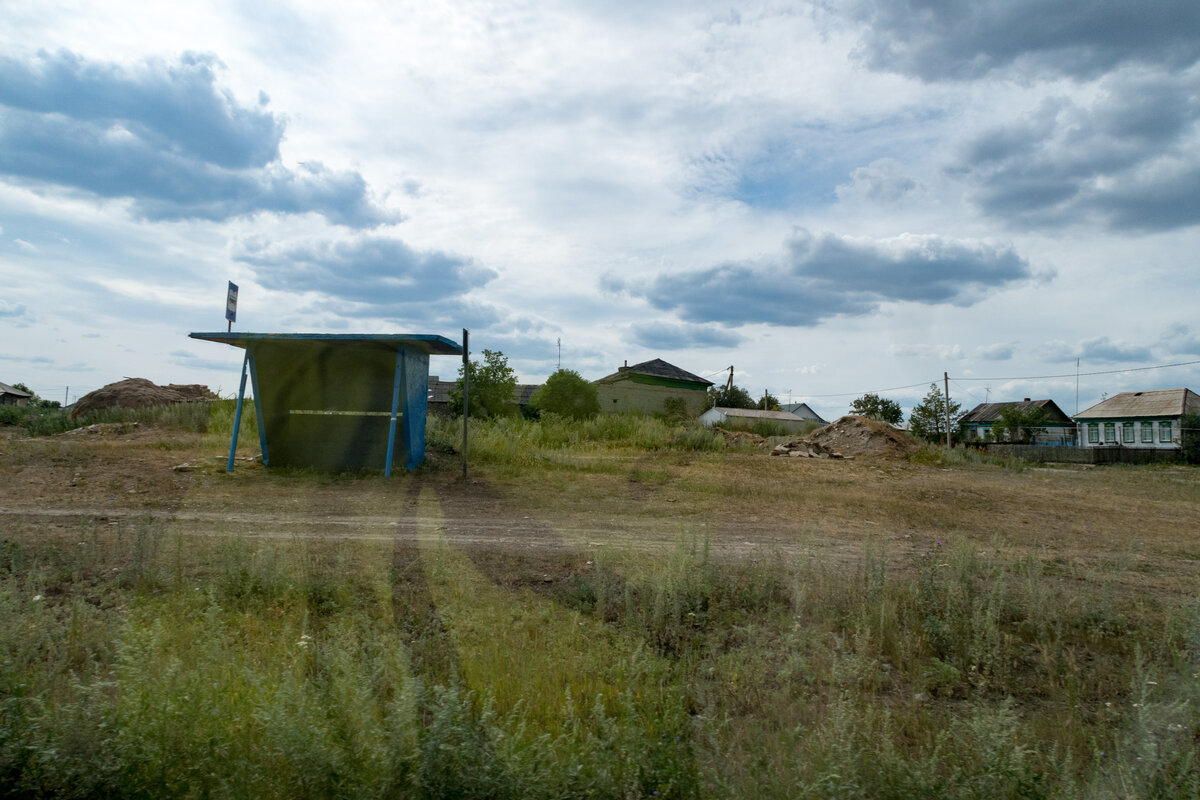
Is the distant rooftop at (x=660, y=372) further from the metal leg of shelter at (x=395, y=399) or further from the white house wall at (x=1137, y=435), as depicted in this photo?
the metal leg of shelter at (x=395, y=399)

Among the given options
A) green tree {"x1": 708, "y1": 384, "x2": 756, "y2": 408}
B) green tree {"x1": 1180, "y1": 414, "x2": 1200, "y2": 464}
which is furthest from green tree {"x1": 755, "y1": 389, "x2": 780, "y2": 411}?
green tree {"x1": 1180, "y1": 414, "x2": 1200, "y2": 464}

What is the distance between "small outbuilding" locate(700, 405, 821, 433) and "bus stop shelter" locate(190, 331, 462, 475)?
30192 mm

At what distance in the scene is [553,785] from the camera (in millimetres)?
2844

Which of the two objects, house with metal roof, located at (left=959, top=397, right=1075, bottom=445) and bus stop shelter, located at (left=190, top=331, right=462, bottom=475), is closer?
bus stop shelter, located at (left=190, top=331, right=462, bottom=475)

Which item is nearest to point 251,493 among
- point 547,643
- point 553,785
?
point 547,643

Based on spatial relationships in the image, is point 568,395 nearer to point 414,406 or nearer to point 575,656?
point 414,406

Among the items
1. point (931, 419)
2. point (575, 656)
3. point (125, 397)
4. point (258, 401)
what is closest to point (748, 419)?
point (931, 419)

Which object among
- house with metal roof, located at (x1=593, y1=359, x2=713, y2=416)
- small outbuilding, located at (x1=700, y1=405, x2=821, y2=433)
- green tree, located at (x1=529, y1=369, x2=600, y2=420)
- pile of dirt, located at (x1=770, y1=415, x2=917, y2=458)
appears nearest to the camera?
pile of dirt, located at (x1=770, y1=415, x2=917, y2=458)

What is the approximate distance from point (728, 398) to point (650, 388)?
8.13 m

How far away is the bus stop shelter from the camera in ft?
45.2

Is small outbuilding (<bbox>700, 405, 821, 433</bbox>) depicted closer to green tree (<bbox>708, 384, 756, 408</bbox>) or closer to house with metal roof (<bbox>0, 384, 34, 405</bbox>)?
green tree (<bbox>708, 384, 756, 408</bbox>)

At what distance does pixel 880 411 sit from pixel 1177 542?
1893 inches

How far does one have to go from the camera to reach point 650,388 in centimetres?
5678

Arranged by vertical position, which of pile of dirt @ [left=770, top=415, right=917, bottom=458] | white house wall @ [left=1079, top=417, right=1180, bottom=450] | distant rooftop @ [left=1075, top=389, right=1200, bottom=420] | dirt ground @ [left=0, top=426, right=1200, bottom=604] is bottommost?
dirt ground @ [left=0, top=426, right=1200, bottom=604]
